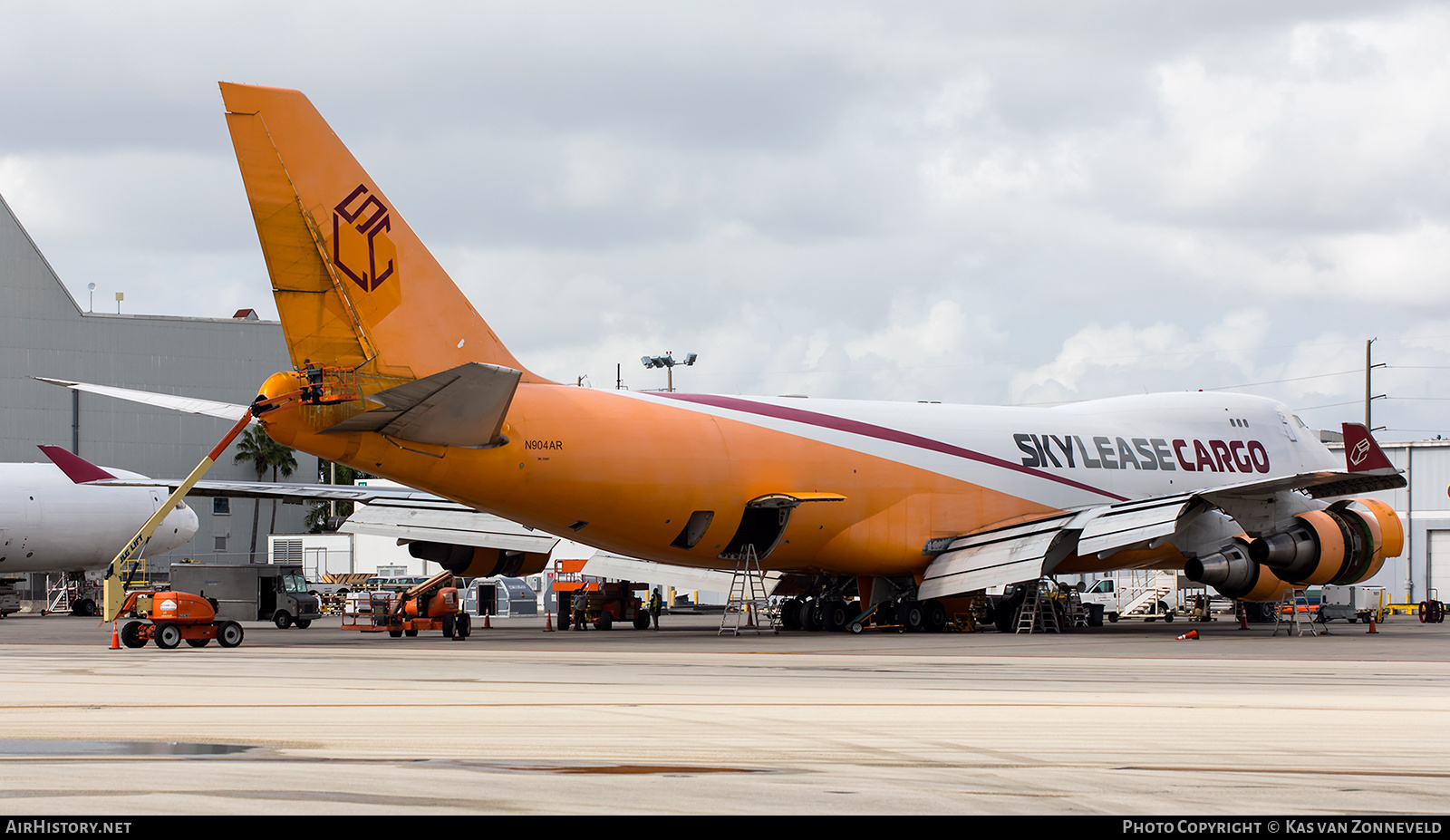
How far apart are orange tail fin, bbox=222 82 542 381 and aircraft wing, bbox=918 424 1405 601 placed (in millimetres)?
11215

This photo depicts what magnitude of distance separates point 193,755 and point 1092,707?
6.16 meters

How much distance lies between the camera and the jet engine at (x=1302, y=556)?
2748cm

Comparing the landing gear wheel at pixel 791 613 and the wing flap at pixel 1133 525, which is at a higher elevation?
the wing flap at pixel 1133 525

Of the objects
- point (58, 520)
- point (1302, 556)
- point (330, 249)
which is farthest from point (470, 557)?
point (58, 520)

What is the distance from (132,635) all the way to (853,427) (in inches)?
537

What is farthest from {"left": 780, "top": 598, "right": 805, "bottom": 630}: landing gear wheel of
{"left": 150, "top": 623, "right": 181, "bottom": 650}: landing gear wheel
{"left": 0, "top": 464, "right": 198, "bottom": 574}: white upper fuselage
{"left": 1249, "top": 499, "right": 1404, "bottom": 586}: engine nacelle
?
{"left": 0, "top": 464, "right": 198, "bottom": 574}: white upper fuselage

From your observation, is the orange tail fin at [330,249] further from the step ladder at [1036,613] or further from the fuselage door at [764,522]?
the step ladder at [1036,613]

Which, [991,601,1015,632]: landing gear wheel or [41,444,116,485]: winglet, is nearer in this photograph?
[991,601,1015,632]: landing gear wheel

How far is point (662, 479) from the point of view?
2562cm

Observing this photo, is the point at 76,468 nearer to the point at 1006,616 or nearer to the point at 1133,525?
the point at 1006,616

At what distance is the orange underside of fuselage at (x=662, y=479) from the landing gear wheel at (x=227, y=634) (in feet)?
11.3

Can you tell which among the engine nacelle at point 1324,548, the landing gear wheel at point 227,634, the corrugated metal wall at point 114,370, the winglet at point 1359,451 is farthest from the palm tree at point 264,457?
the winglet at point 1359,451

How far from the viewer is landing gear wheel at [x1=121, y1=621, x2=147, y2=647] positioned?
22438 mm

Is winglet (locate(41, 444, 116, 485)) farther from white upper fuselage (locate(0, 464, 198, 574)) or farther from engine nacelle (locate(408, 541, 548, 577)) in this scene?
engine nacelle (locate(408, 541, 548, 577))
